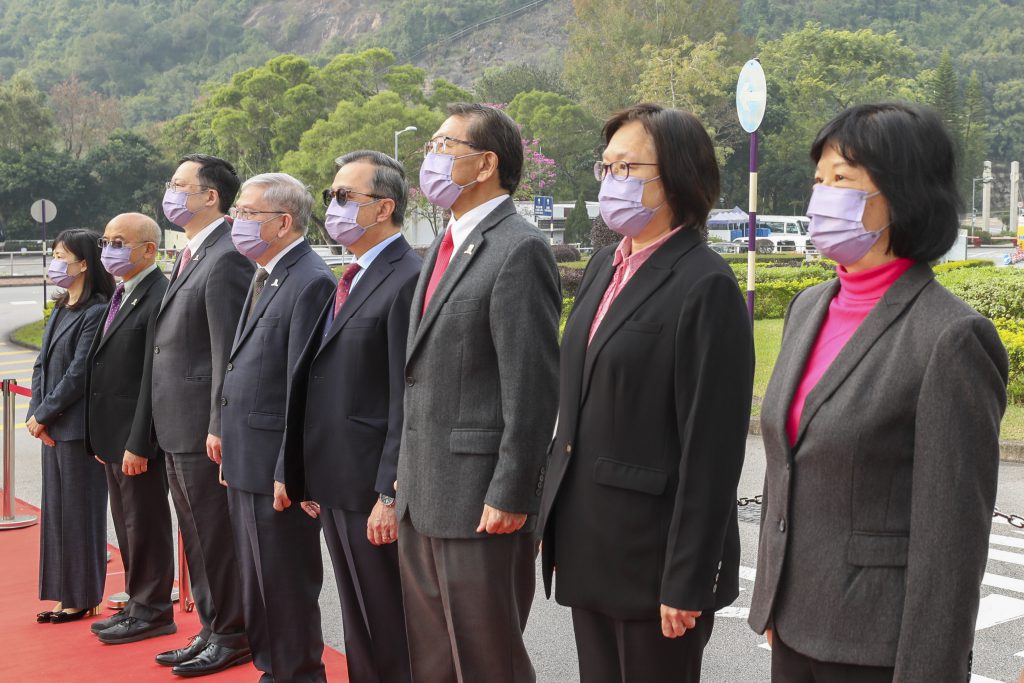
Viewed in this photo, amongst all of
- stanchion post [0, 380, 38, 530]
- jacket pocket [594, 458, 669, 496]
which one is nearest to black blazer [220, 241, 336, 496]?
jacket pocket [594, 458, 669, 496]

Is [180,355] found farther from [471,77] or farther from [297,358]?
[471,77]

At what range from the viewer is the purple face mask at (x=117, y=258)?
17.1 ft

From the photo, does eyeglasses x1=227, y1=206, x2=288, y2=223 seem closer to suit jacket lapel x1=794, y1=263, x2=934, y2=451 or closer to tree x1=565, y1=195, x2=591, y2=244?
suit jacket lapel x1=794, y1=263, x2=934, y2=451

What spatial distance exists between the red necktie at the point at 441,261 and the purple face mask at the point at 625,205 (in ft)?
2.55

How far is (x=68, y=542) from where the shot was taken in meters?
5.46

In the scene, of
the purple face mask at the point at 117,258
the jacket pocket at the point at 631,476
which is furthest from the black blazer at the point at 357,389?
the purple face mask at the point at 117,258

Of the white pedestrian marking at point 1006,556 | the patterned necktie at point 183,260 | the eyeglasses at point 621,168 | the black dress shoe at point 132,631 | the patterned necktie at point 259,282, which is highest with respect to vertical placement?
the eyeglasses at point 621,168

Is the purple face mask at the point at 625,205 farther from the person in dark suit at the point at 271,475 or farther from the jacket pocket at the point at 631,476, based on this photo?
the person in dark suit at the point at 271,475

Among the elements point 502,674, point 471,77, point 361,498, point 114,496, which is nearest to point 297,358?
point 361,498

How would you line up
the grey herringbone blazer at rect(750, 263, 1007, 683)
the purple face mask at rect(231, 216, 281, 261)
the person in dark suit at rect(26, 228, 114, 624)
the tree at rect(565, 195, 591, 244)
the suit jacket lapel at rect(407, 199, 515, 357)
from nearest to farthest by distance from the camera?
the grey herringbone blazer at rect(750, 263, 1007, 683) → the suit jacket lapel at rect(407, 199, 515, 357) → the purple face mask at rect(231, 216, 281, 261) → the person in dark suit at rect(26, 228, 114, 624) → the tree at rect(565, 195, 591, 244)

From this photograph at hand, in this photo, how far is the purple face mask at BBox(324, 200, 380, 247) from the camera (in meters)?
3.95

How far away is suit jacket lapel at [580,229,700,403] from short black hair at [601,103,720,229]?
10 cm

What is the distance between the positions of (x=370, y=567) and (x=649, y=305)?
1.68 m

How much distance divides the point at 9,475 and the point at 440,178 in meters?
5.10
